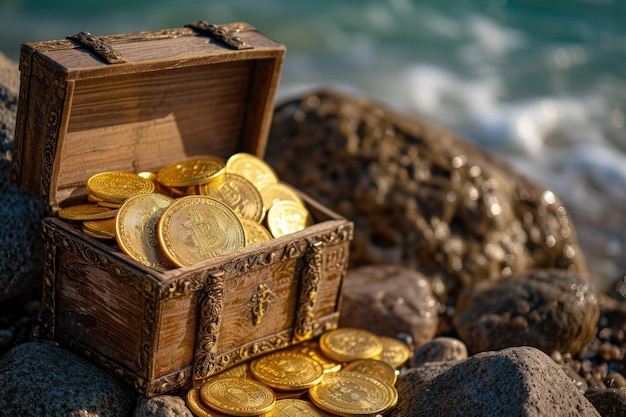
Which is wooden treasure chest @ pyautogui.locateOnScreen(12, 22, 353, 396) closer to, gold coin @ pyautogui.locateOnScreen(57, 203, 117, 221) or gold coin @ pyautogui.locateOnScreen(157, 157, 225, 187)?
gold coin @ pyautogui.locateOnScreen(57, 203, 117, 221)

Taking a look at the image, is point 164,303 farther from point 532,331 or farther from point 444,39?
point 444,39

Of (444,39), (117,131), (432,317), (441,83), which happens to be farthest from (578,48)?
(117,131)

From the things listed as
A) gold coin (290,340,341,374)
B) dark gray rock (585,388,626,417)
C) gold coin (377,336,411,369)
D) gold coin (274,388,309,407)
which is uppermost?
dark gray rock (585,388,626,417)

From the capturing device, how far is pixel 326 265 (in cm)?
467

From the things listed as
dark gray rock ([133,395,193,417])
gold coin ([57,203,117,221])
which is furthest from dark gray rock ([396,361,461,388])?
gold coin ([57,203,117,221])

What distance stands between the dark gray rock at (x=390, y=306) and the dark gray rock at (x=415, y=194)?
22.9 inches

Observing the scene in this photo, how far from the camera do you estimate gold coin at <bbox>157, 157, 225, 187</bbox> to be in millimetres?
4613

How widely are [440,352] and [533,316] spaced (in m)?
0.78

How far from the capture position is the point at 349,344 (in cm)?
481

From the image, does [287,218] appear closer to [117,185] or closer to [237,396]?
[117,185]

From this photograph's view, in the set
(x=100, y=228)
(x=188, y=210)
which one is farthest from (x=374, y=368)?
(x=100, y=228)

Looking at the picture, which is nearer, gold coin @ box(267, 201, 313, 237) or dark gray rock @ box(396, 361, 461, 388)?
dark gray rock @ box(396, 361, 461, 388)

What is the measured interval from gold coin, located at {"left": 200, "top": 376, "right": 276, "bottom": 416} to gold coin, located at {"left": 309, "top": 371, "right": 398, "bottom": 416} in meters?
0.28

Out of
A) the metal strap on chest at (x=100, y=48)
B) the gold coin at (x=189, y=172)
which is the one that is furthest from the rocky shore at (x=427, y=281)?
the metal strap on chest at (x=100, y=48)
